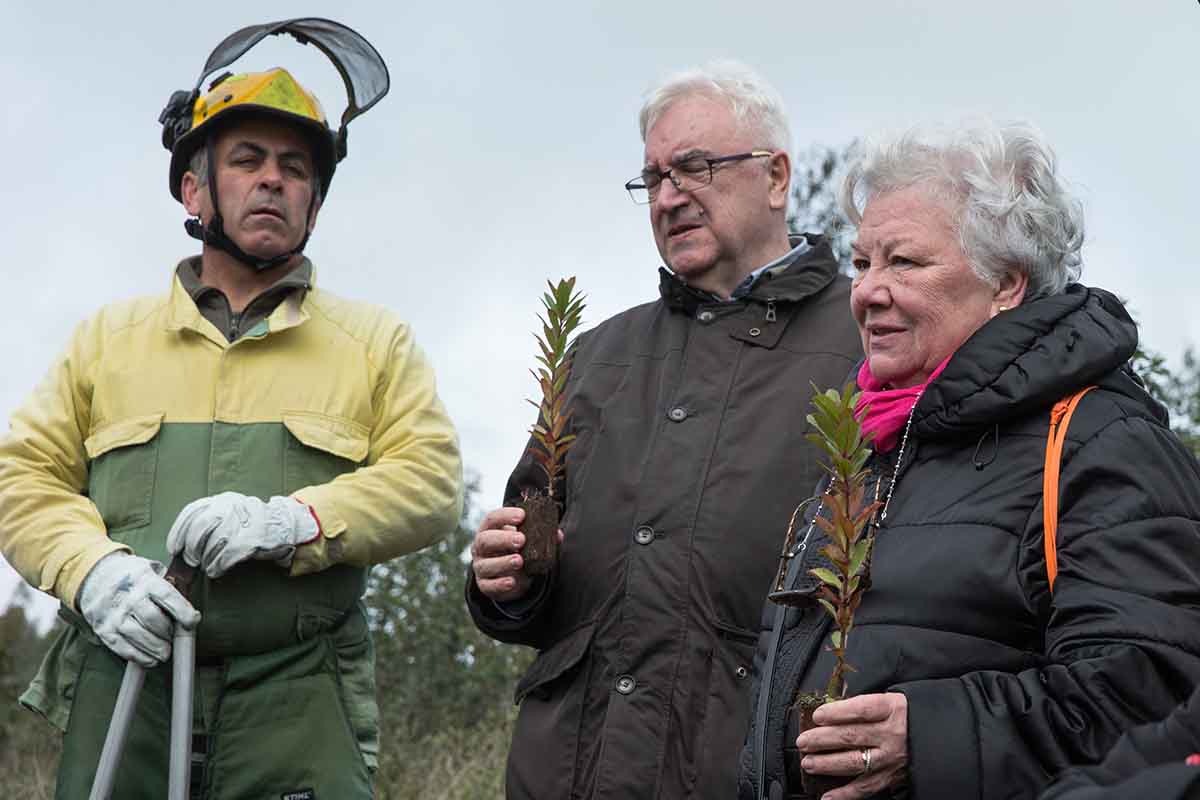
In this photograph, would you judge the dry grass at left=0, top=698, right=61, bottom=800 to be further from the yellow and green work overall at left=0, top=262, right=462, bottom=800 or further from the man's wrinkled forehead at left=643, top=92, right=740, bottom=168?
the man's wrinkled forehead at left=643, top=92, right=740, bottom=168

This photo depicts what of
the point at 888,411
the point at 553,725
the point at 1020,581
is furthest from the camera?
the point at 553,725

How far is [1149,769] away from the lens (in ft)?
5.78

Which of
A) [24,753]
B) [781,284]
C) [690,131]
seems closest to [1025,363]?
[781,284]

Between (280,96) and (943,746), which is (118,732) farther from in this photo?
(943,746)

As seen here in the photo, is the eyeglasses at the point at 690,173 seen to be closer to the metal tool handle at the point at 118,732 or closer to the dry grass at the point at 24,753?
the metal tool handle at the point at 118,732

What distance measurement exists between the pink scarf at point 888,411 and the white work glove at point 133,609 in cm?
196

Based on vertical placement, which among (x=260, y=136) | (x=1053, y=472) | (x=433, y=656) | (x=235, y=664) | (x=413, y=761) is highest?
(x=260, y=136)

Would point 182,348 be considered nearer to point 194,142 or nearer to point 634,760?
point 194,142

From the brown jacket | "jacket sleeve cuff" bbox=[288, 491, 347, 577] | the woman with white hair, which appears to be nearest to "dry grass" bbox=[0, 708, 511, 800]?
"jacket sleeve cuff" bbox=[288, 491, 347, 577]

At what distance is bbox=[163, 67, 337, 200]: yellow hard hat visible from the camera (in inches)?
197

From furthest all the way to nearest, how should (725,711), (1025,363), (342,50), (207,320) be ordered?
(342,50)
(207,320)
(725,711)
(1025,363)

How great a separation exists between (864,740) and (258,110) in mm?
2954

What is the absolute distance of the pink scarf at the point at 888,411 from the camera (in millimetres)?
3236

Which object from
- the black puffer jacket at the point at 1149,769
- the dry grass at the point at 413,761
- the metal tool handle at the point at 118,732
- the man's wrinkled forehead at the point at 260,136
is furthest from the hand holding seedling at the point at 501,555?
the dry grass at the point at 413,761
